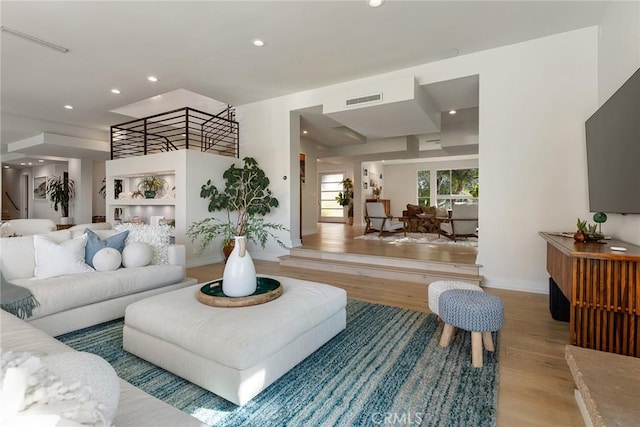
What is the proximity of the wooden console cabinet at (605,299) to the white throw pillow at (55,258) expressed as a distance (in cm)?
385

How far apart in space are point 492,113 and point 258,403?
4.09m

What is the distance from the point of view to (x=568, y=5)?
9.76ft

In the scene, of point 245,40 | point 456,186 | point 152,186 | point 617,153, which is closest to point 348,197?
point 456,186

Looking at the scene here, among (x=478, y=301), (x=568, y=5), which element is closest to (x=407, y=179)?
(x=568, y=5)

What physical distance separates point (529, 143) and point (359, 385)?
3.50 meters

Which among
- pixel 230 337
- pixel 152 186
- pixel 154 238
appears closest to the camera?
pixel 230 337

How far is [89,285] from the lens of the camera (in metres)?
2.47

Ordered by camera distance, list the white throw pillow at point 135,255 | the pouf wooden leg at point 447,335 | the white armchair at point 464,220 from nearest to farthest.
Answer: the pouf wooden leg at point 447,335 < the white throw pillow at point 135,255 < the white armchair at point 464,220

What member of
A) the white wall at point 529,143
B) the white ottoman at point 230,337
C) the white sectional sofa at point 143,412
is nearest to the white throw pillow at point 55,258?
the white ottoman at point 230,337

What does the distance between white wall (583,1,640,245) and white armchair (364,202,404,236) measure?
170 inches

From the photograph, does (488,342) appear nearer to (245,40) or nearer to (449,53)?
(449,53)

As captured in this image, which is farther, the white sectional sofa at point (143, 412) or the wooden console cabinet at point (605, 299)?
the wooden console cabinet at point (605, 299)

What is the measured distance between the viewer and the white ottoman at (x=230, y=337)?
1.55 meters

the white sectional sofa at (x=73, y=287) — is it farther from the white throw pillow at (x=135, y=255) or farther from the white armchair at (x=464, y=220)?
the white armchair at (x=464, y=220)
